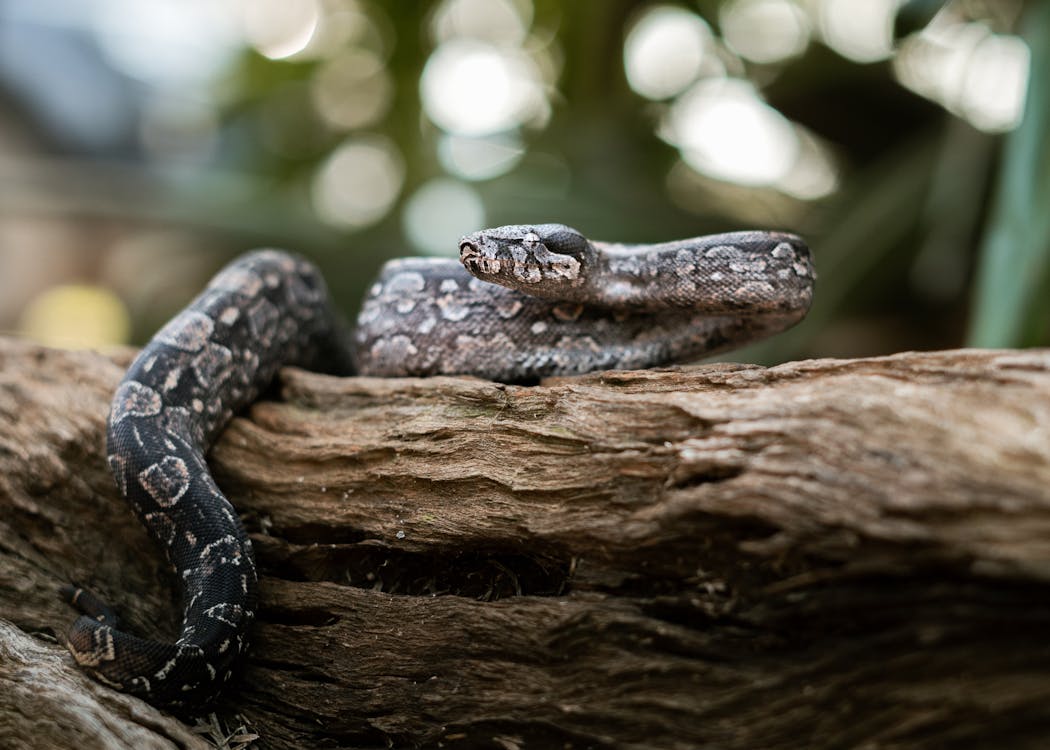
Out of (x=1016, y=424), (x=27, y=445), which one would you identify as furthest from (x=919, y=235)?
(x=27, y=445)

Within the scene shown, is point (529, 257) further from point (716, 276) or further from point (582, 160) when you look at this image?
point (582, 160)

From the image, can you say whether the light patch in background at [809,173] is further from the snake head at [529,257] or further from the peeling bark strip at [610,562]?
the peeling bark strip at [610,562]

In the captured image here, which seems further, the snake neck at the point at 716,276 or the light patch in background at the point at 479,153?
the light patch in background at the point at 479,153

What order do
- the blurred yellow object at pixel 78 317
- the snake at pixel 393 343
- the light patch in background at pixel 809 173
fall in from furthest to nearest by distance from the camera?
the blurred yellow object at pixel 78 317 < the light patch in background at pixel 809 173 < the snake at pixel 393 343

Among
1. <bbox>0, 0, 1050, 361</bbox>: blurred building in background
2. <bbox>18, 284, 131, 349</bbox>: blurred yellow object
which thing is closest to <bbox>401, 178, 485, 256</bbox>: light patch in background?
<bbox>0, 0, 1050, 361</bbox>: blurred building in background

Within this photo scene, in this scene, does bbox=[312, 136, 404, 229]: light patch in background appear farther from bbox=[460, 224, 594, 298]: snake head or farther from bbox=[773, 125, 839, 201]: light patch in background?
bbox=[460, 224, 594, 298]: snake head

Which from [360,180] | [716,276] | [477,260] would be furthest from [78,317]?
[716,276]

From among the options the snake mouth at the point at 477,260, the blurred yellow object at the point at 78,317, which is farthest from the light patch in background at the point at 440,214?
the blurred yellow object at the point at 78,317
